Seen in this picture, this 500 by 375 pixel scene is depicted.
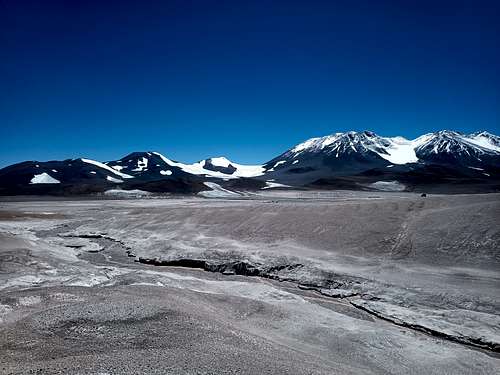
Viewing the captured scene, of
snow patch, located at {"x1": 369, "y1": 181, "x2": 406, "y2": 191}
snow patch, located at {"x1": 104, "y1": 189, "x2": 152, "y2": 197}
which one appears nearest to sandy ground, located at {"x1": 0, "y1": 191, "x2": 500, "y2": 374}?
snow patch, located at {"x1": 104, "y1": 189, "x2": 152, "y2": 197}

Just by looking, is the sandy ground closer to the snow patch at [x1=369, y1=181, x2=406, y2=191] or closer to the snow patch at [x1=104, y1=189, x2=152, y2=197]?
the snow patch at [x1=104, y1=189, x2=152, y2=197]

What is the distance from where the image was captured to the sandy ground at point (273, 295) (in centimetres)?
974

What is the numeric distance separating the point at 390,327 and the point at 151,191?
11290 cm

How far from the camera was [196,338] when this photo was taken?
1041 cm

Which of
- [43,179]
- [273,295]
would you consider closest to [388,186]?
[273,295]

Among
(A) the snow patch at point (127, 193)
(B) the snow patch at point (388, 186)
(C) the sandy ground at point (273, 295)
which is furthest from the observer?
(B) the snow patch at point (388, 186)

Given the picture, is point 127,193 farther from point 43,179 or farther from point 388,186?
point 43,179

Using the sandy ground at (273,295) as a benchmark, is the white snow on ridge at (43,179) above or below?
above

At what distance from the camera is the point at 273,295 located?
58.5 feet

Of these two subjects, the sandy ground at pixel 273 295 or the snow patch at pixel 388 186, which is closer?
the sandy ground at pixel 273 295

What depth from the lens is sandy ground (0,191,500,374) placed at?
974 cm

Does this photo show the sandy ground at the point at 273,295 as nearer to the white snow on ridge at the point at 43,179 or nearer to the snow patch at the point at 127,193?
the snow patch at the point at 127,193

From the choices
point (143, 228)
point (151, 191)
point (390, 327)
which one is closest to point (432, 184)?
point (151, 191)

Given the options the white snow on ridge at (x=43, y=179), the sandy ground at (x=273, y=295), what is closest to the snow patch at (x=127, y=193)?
the sandy ground at (x=273, y=295)
